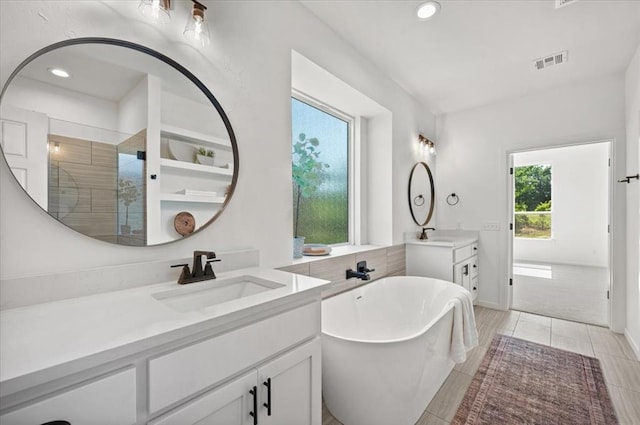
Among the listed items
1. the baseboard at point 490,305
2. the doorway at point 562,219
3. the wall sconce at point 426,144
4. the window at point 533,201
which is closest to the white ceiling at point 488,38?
the wall sconce at point 426,144

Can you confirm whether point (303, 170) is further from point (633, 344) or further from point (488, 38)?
point (633, 344)

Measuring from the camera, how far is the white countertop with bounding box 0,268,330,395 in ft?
1.90

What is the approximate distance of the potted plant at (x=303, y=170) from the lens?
2.38m

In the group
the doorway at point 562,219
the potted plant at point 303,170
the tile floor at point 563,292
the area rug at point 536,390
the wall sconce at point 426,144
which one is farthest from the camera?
the doorway at point 562,219

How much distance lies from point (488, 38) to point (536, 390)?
263 centimetres

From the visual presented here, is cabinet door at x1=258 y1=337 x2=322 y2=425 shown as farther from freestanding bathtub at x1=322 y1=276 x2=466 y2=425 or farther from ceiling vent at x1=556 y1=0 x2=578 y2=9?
ceiling vent at x1=556 y1=0 x2=578 y2=9

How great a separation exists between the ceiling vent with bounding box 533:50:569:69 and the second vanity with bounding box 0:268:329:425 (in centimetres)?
300

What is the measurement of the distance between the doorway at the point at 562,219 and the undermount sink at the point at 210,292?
4630mm

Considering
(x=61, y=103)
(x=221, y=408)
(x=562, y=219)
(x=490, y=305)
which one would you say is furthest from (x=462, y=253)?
(x=562, y=219)

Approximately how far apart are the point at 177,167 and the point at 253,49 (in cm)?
84

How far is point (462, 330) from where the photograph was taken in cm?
197

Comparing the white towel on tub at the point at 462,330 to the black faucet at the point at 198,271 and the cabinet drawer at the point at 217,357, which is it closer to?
the cabinet drawer at the point at 217,357

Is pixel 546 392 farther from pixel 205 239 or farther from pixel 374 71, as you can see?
pixel 374 71

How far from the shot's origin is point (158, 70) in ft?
4.11
